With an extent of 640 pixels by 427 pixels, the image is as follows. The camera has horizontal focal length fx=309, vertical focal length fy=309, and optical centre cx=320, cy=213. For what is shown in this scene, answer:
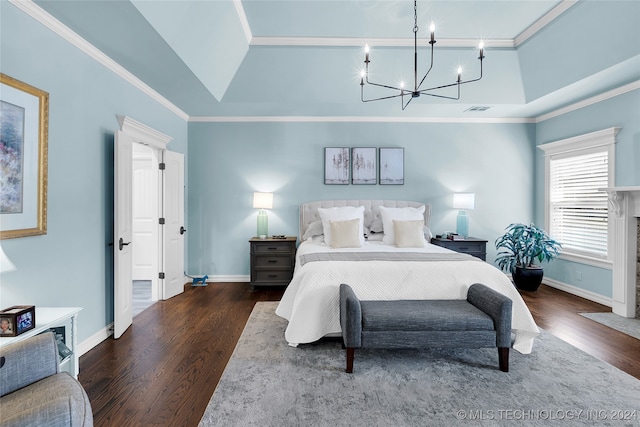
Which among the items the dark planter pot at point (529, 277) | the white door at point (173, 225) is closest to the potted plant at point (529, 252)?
the dark planter pot at point (529, 277)

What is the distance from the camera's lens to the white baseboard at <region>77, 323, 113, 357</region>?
8.52ft

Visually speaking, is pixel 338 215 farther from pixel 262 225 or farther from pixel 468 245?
pixel 468 245

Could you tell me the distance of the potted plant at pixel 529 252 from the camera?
4340 mm

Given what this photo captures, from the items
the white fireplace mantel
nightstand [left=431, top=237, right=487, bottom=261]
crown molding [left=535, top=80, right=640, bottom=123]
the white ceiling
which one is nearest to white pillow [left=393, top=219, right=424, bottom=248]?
nightstand [left=431, top=237, right=487, bottom=261]

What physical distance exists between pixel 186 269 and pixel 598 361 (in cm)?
507

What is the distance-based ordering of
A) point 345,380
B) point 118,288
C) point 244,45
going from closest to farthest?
1. point 345,380
2. point 118,288
3. point 244,45

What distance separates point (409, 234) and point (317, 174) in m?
1.85

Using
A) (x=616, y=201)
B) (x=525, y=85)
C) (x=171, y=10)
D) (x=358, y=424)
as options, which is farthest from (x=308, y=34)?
(x=616, y=201)

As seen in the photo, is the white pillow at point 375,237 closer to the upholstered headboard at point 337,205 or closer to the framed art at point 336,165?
the upholstered headboard at point 337,205

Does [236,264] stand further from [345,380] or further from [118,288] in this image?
[345,380]

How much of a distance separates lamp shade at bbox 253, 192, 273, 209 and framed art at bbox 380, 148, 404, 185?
1.84 m

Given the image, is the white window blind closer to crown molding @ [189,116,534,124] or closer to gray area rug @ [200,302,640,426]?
crown molding @ [189,116,534,124]

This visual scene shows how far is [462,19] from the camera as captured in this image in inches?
132

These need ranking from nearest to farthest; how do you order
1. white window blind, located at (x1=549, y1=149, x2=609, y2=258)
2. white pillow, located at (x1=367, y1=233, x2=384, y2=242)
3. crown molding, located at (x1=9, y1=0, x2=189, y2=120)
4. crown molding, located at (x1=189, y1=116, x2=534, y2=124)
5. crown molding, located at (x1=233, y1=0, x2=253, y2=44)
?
crown molding, located at (x1=9, y1=0, x2=189, y2=120)
crown molding, located at (x1=233, y1=0, x2=253, y2=44)
white window blind, located at (x1=549, y1=149, x2=609, y2=258)
white pillow, located at (x1=367, y1=233, x2=384, y2=242)
crown molding, located at (x1=189, y1=116, x2=534, y2=124)
